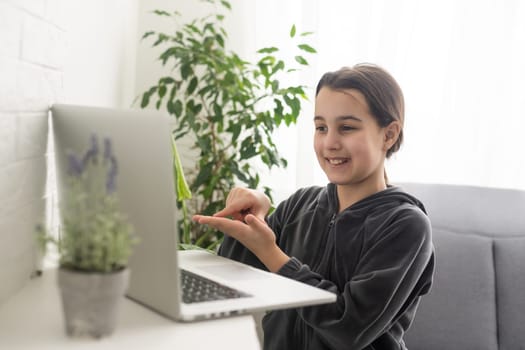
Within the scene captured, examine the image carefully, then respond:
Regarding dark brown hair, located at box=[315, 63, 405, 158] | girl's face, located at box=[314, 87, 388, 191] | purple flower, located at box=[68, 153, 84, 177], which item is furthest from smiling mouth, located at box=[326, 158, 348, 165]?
purple flower, located at box=[68, 153, 84, 177]

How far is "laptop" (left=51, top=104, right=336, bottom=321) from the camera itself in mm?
771

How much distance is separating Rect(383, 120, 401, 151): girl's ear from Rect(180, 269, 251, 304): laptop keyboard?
595mm

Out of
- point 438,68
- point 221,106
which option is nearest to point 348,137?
point 221,106

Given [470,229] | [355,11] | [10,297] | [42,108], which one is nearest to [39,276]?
[10,297]

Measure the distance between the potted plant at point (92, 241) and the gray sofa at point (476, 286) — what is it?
1315 millimetres

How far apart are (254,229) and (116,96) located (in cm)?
108

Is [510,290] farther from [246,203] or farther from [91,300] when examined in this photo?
[91,300]

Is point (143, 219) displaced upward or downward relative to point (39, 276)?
upward

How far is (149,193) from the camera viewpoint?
0.78m

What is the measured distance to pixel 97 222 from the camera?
2.09 ft

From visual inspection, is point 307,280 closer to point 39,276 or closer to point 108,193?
point 39,276

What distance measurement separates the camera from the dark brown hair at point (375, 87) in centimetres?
135

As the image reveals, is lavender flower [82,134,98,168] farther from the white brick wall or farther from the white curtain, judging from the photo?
the white curtain

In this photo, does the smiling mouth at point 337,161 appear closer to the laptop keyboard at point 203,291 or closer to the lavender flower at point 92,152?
the laptop keyboard at point 203,291
